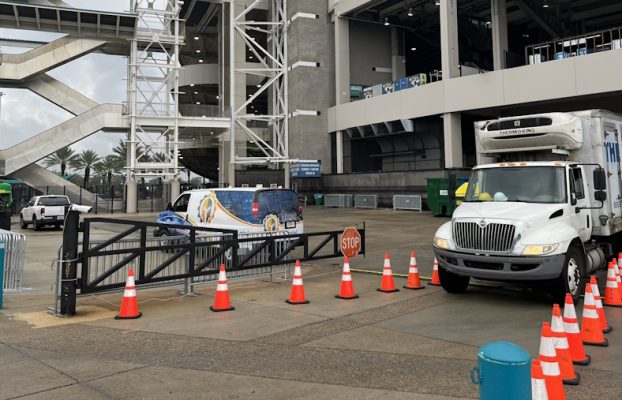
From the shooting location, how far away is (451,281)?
8609 mm

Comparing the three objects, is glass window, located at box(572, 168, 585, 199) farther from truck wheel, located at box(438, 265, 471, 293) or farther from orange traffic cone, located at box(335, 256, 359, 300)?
orange traffic cone, located at box(335, 256, 359, 300)

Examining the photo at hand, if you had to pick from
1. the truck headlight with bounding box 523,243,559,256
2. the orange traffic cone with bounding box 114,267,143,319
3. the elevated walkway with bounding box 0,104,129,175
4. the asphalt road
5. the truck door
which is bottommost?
the asphalt road

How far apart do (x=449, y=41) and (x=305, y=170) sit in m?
16.7

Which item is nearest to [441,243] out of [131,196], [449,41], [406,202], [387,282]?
[387,282]

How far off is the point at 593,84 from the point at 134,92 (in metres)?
34.1

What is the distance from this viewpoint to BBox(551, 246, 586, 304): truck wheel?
7.31 meters

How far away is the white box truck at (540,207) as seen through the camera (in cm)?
732

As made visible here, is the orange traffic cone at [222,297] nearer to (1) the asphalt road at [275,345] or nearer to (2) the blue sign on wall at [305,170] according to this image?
(1) the asphalt road at [275,345]

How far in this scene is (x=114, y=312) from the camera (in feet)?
25.4

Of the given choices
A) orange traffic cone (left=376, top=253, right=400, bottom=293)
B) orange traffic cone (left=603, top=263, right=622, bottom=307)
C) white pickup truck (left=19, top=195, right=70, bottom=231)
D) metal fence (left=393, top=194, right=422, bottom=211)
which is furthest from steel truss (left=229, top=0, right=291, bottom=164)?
orange traffic cone (left=603, top=263, right=622, bottom=307)

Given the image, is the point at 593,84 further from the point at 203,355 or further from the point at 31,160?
the point at 31,160

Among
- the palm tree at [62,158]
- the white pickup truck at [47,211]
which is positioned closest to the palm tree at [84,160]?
the palm tree at [62,158]

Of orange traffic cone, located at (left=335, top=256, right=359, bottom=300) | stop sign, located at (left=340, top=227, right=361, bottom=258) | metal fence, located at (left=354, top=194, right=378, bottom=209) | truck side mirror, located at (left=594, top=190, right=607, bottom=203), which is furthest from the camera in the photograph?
metal fence, located at (left=354, top=194, right=378, bottom=209)

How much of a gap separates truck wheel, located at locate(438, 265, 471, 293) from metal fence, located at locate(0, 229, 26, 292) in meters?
8.15
